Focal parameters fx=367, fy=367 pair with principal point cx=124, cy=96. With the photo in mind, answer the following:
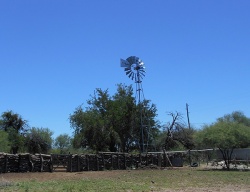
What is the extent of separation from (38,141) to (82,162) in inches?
1237

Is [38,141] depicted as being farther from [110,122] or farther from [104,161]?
[104,161]

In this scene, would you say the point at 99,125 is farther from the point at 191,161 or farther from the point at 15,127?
the point at 15,127

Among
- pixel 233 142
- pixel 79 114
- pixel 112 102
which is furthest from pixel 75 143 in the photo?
pixel 233 142

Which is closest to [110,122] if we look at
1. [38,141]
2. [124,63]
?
[124,63]

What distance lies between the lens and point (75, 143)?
54.2 m

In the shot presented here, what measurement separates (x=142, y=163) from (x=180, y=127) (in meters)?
16.7

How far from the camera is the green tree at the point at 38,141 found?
65625 millimetres

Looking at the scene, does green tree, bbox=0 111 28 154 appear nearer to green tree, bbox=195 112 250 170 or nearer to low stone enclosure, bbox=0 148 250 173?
low stone enclosure, bbox=0 148 250 173

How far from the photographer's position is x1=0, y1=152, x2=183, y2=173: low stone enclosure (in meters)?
33.9

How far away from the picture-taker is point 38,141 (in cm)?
6681

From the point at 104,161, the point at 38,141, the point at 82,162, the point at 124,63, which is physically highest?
the point at 124,63

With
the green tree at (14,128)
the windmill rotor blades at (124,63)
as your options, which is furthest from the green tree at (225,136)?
the green tree at (14,128)

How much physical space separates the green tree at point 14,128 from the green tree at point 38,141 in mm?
2696

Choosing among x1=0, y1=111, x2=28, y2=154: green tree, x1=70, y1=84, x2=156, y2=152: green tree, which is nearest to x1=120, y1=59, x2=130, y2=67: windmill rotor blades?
x1=70, y1=84, x2=156, y2=152: green tree
